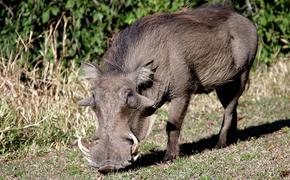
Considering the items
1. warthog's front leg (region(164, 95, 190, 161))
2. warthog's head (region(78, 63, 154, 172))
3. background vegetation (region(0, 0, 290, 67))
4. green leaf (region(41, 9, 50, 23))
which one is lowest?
background vegetation (region(0, 0, 290, 67))

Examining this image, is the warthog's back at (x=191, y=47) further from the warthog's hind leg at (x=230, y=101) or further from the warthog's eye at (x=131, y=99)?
the warthog's eye at (x=131, y=99)

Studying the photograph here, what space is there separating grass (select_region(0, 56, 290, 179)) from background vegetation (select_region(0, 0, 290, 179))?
0.02 m

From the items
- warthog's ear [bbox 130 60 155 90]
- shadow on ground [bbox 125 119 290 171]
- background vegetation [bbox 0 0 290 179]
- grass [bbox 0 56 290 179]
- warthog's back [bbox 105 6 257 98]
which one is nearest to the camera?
grass [bbox 0 56 290 179]

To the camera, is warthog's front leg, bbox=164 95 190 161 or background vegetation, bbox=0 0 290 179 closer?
warthog's front leg, bbox=164 95 190 161

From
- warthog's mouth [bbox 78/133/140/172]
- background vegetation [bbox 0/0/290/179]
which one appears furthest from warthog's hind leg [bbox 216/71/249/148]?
warthog's mouth [bbox 78/133/140/172]

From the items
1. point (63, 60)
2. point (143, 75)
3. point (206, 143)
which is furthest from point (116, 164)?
point (63, 60)

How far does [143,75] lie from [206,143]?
1.77 metres

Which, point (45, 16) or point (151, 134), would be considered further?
point (45, 16)

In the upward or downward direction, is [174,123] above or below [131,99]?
below

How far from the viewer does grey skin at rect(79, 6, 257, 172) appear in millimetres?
5875

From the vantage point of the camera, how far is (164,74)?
6.54 meters

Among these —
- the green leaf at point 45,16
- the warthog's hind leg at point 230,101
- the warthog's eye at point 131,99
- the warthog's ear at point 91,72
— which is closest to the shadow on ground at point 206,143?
the warthog's hind leg at point 230,101

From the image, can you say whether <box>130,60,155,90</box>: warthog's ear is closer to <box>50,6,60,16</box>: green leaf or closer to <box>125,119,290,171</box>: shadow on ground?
<box>125,119,290,171</box>: shadow on ground

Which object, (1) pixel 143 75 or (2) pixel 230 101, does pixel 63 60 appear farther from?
(1) pixel 143 75
